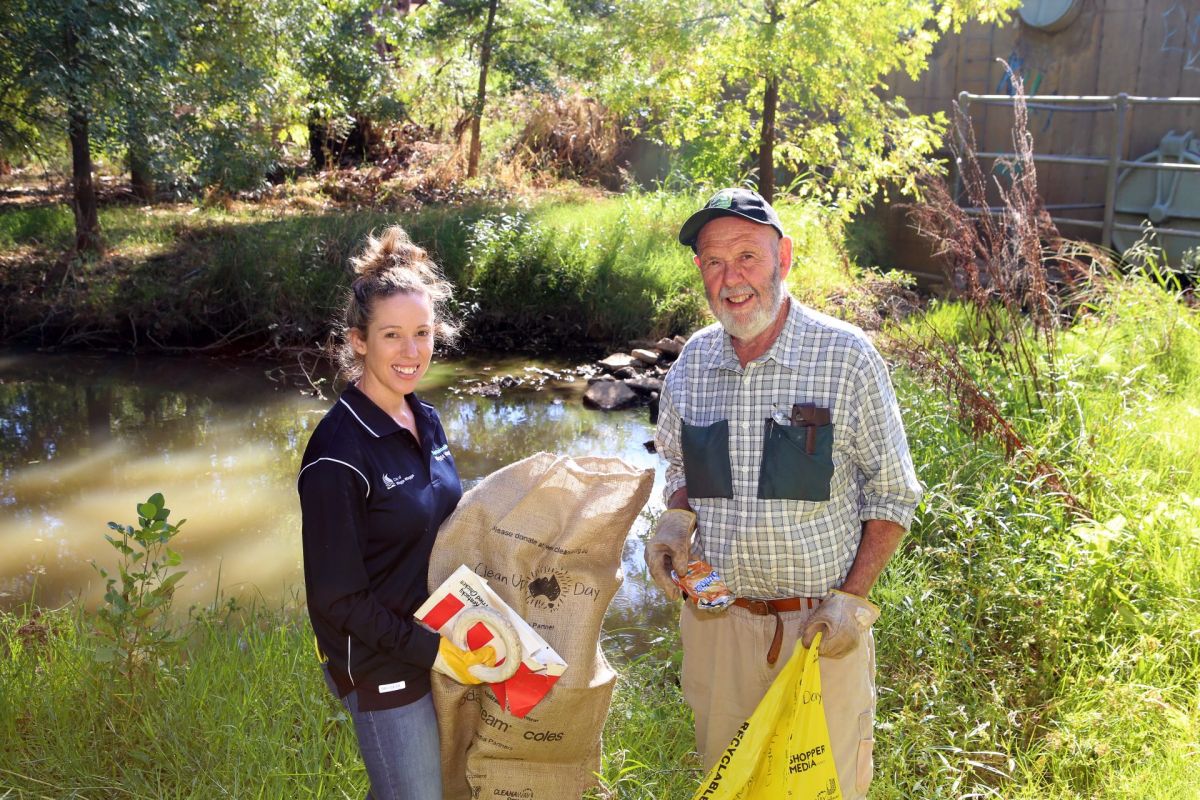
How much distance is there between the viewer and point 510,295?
10.7m

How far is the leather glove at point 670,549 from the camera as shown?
2.44 meters

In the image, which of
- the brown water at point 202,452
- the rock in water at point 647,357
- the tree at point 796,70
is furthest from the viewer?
the rock in water at point 647,357

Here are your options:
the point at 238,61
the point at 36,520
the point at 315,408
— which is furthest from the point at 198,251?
the point at 36,520

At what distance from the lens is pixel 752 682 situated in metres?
2.47

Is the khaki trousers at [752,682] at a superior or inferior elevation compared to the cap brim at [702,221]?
inferior

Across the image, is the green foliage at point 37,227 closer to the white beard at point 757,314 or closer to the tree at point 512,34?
the tree at point 512,34

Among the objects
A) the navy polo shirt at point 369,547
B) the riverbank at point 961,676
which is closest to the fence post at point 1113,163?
the riverbank at point 961,676

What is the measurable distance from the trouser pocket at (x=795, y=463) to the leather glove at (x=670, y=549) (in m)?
0.24

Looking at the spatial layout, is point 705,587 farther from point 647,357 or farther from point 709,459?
point 647,357

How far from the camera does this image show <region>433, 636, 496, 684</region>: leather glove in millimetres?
2166

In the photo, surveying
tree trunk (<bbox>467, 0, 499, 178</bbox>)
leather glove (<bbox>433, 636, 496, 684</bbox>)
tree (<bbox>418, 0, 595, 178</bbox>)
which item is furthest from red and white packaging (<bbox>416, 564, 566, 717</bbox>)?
tree trunk (<bbox>467, 0, 499, 178</bbox>)

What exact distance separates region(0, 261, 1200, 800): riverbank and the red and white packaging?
0.93 m

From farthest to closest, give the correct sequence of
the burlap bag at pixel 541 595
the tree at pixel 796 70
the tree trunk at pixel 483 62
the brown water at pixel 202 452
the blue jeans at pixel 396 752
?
the tree trunk at pixel 483 62
the tree at pixel 796 70
the brown water at pixel 202 452
the burlap bag at pixel 541 595
the blue jeans at pixel 396 752

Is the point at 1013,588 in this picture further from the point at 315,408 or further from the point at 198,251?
the point at 198,251
